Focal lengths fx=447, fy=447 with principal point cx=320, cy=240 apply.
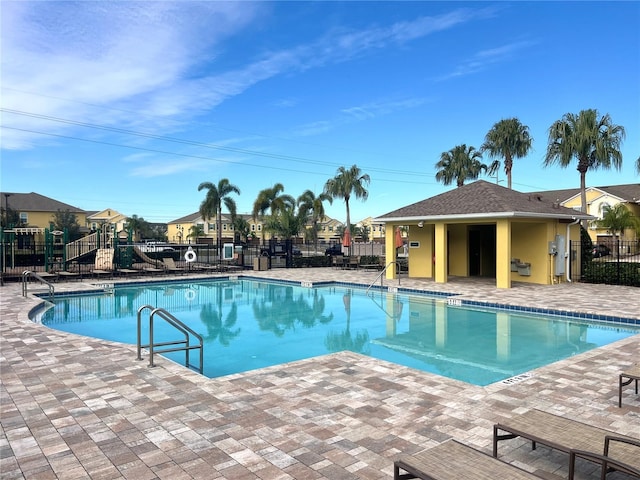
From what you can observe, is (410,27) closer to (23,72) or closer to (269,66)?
(269,66)

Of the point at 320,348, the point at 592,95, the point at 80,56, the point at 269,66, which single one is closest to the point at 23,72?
the point at 80,56

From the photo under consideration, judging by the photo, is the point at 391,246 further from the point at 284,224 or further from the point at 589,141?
the point at 284,224

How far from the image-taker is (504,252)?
15.9 m

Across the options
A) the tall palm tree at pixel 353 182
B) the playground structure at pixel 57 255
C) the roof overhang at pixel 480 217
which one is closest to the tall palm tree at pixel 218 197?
the tall palm tree at pixel 353 182

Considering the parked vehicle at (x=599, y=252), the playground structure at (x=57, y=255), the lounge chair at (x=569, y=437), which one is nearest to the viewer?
the lounge chair at (x=569, y=437)

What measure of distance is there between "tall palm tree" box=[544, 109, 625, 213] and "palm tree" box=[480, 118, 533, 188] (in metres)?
5.18

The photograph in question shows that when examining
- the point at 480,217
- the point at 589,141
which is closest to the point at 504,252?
the point at 480,217

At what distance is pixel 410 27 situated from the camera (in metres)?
20.9

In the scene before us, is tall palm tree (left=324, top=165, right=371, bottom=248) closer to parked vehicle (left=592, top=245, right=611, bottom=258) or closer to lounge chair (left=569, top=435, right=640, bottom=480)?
parked vehicle (left=592, top=245, right=611, bottom=258)

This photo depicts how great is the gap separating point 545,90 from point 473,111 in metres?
6.65

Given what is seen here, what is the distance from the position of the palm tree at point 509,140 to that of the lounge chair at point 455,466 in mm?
30257

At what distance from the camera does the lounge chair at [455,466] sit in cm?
283

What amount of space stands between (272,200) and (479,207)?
25341 mm

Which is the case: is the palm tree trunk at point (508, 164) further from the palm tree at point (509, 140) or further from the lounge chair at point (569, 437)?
the lounge chair at point (569, 437)
